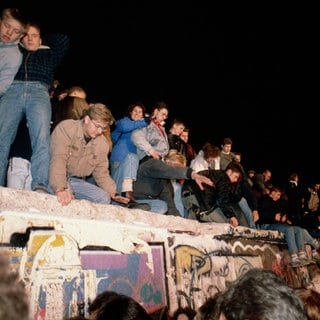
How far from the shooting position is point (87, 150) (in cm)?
438

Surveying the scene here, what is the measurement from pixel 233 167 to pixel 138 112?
7.55 ft

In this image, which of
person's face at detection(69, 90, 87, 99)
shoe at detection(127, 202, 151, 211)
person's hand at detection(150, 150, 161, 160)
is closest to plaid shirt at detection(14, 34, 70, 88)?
person's face at detection(69, 90, 87, 99)

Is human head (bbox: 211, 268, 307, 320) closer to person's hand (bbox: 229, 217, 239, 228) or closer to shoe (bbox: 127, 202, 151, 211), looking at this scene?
shoe (bbox: 127, 202, 151, 211)

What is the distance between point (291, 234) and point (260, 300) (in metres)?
8.05

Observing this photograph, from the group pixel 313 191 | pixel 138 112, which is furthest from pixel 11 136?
pixel 313 191

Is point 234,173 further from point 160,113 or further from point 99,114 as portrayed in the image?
point 99,114

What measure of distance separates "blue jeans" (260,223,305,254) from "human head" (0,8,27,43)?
7.15 m

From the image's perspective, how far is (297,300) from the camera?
1.77 meters

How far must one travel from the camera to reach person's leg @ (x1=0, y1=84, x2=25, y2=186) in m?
3.79

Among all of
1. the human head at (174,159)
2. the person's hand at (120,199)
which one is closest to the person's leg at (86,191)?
the person's hand at (120,199)

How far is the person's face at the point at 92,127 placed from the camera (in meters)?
4.24

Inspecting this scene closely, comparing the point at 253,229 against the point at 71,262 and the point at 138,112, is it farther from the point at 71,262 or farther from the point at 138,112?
the point at 71,262

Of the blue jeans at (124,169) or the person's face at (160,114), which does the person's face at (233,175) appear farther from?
the blue jeans at (124,169)

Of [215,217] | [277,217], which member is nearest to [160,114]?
[215,217]
